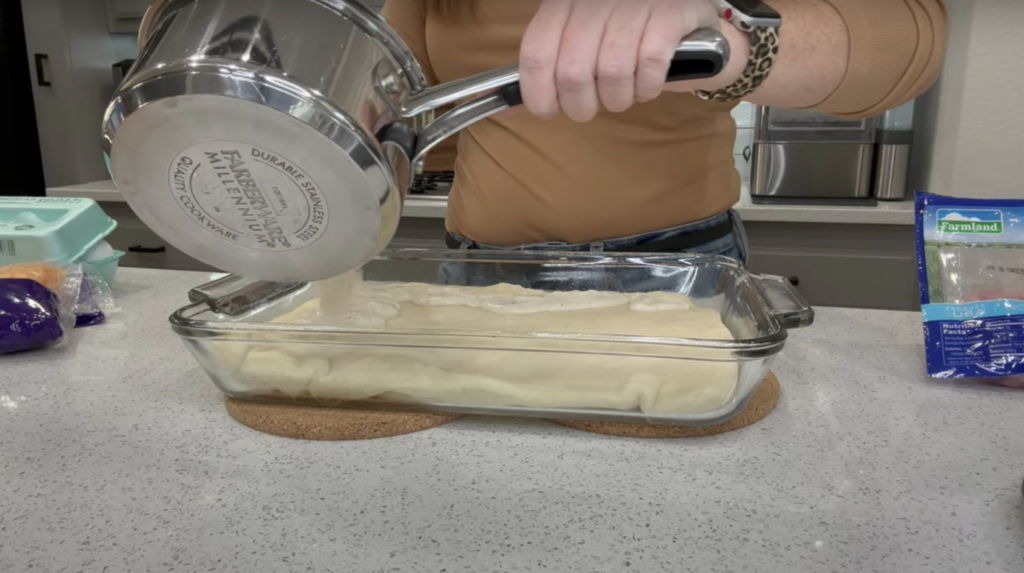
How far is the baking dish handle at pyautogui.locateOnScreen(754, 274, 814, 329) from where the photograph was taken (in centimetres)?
52

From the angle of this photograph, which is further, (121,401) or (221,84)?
(121,401)

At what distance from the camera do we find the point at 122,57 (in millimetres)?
2303

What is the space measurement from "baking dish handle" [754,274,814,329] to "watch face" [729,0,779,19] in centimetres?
21

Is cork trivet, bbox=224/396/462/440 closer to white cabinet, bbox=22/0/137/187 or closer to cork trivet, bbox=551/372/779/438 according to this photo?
cork trivet, bbox=551/372/779/438

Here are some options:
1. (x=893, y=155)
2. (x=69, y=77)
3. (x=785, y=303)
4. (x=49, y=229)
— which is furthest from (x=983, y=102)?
(x=69, y=77)

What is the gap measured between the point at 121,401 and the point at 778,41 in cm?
56

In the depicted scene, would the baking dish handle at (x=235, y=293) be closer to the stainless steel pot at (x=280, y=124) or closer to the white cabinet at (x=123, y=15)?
the stainless steel pot at (x=280, y=124)

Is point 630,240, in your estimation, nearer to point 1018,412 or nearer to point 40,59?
point 1018,412

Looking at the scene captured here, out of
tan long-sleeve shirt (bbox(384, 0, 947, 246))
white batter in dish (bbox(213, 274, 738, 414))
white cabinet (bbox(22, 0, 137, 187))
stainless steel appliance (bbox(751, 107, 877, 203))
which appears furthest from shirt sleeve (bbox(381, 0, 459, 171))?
white cabinet (bbox(22, 0, 137, 187))

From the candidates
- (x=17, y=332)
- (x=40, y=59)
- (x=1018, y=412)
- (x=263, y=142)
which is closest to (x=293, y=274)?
(x=263, y=142)

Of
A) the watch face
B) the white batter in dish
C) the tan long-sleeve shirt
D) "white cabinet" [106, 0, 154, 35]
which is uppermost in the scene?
the watch face

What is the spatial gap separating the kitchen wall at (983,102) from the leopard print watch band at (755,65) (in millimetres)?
1131

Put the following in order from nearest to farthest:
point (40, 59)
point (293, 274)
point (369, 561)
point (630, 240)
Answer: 1. point (369, 561)
2. point (293, 274)
3. point (630, 240)
4. point (40, 59)

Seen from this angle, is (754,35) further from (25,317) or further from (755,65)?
(25,317)
